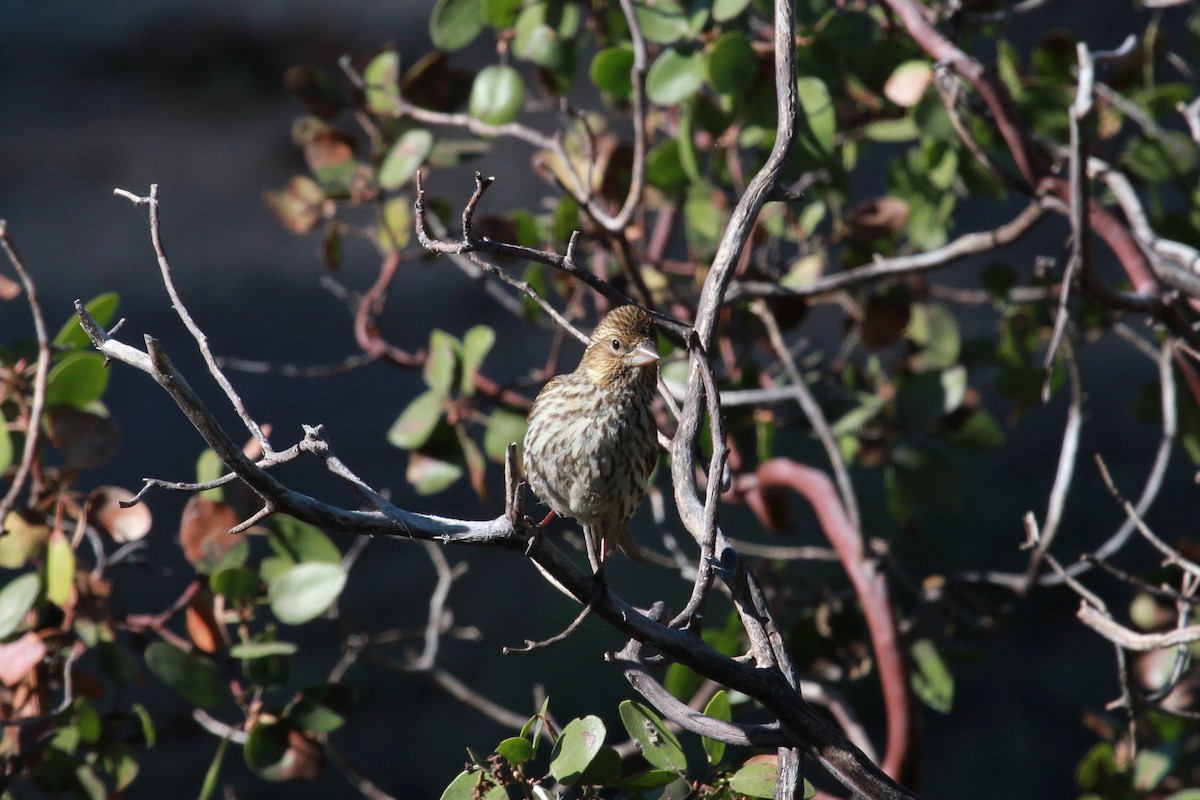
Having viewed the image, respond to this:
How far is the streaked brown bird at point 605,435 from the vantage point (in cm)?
226

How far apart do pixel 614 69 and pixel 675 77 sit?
17 centimetres

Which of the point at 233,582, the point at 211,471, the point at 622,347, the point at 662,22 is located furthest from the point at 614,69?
the point at 233,582

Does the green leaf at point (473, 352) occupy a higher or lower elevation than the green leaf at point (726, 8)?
lower

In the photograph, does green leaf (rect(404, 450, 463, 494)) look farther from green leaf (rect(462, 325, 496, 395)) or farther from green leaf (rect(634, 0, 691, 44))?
green leaf (rect(634, 0, 691, 44))

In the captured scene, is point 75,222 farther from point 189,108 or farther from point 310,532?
point 310,532

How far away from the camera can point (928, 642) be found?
268cm

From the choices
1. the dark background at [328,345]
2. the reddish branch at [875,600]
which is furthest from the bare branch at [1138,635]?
the dark background at [328,345]

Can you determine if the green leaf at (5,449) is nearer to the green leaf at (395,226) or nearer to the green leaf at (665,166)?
the green leaf at (395,226)

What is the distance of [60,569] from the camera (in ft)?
6.81

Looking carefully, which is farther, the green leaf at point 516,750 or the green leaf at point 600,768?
the green leaf at point 600,768

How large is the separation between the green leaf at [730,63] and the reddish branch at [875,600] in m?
0.82

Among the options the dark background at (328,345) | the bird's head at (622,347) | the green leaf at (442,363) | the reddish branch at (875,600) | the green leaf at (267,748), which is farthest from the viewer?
the dark background at (328,345)

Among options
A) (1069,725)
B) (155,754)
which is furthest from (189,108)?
(1069,725)

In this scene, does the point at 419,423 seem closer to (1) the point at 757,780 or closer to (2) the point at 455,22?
(2) the point at 455,22
